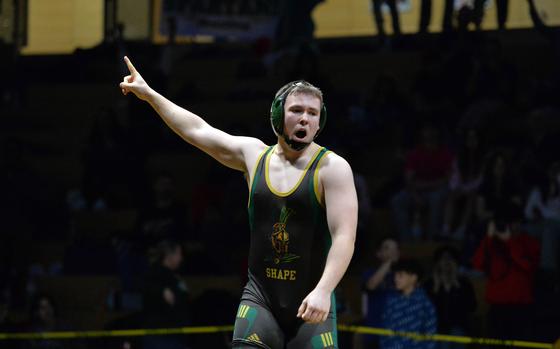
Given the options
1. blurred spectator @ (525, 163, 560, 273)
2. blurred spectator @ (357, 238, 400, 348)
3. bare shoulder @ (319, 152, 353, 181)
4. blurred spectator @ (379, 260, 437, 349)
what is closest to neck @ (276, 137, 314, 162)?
bare shoulder @ (319, 152, 353, 181)

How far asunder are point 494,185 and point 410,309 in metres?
2.30

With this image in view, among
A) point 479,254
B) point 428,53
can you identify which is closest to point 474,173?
point 479,254

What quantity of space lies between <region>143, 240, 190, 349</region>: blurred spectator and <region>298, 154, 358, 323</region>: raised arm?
5281 millimetres

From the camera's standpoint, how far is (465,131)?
12.8m

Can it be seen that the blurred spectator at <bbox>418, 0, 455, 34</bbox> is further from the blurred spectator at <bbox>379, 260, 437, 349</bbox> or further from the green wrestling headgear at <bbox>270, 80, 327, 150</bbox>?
the green wrestling headgear at <bbox>270, 80, 327, 150</bbox>

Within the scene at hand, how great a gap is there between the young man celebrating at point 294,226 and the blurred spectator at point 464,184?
6401mm

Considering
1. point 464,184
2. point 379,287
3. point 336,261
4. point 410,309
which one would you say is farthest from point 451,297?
point 336,261

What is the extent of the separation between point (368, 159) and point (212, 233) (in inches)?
90.5

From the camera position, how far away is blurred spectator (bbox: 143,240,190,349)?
11.0m

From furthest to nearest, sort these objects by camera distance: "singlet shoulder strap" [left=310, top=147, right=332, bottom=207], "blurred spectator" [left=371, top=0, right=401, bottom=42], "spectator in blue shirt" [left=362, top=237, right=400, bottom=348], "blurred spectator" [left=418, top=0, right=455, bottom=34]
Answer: "blurred spectator" [left=371, top=0, right=401, bottom=42] → "blurred spectator" [left=418, top=0, right=455, bottom=34] → "spectator in blue shirt" [left=362, top=237, right=400, bottom=348] → "singlet shoulder strap" [left=310, top=147, right=332, bottom=207]

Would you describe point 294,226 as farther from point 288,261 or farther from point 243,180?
point 243,180

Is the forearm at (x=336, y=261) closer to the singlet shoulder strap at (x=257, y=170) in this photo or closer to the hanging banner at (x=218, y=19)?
the singlet shoulder strap at (x=257, y=170)

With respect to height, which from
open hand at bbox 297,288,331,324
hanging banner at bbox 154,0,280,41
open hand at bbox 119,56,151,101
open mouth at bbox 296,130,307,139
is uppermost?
hanging banner at bbox 154,0,280,41

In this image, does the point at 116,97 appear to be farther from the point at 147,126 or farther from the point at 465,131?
the point at 465,131
